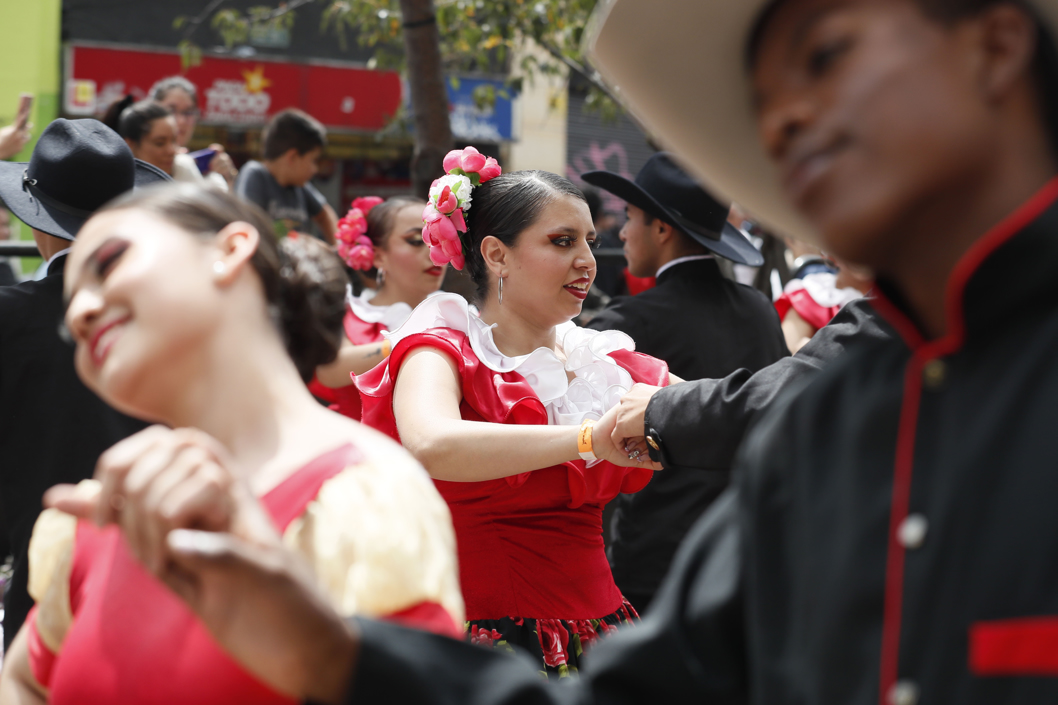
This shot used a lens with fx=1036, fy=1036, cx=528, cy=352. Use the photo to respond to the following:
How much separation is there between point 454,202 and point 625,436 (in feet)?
3.37

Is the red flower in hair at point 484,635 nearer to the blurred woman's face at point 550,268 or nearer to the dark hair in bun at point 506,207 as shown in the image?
the blurred woman's face at point 550,268

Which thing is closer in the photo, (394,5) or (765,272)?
(765,272)

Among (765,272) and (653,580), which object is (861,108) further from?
(765,272)

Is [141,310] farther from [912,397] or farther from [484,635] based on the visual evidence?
[484,635]

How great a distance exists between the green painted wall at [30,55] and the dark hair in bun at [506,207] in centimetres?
740

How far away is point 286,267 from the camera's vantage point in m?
1.49

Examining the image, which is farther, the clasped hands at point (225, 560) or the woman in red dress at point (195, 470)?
the woman in red dress at point (195, 470)

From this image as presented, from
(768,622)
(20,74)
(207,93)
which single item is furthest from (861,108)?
(207,93)

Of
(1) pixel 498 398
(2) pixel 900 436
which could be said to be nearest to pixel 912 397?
(2) pixel 900 436

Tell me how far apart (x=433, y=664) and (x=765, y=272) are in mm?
5802

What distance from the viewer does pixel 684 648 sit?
1150mm

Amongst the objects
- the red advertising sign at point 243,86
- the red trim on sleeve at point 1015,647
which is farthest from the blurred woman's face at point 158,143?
the red advertising sign at point 243,86

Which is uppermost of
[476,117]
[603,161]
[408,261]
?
[408,261]

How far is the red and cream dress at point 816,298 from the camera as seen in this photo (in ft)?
A: 15.8
